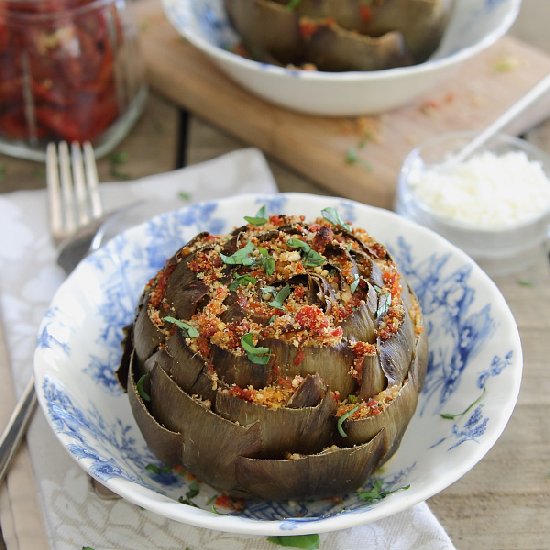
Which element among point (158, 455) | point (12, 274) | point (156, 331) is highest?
point (156, 331)

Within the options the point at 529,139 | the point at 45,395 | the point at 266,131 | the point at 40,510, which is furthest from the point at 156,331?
the point at 529,139

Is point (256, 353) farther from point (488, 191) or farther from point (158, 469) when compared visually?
point (488, 191)

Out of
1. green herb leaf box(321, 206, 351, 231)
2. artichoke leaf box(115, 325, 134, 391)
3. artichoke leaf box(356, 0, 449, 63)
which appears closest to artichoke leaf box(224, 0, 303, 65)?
artichoke leaf box(356, 0, 449, 63)

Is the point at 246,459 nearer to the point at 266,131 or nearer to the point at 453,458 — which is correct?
the point at 453,458

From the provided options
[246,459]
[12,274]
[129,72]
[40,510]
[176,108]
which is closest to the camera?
[246,459]

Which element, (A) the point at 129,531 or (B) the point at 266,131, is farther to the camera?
(B) the point at 266,131

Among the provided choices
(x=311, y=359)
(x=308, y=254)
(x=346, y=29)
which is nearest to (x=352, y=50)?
(x=346, y=29)

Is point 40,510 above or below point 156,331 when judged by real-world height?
below

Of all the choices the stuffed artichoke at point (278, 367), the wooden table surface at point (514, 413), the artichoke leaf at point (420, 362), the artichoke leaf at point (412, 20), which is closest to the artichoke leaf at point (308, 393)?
the stuffed artichoke at point (278, 367)
